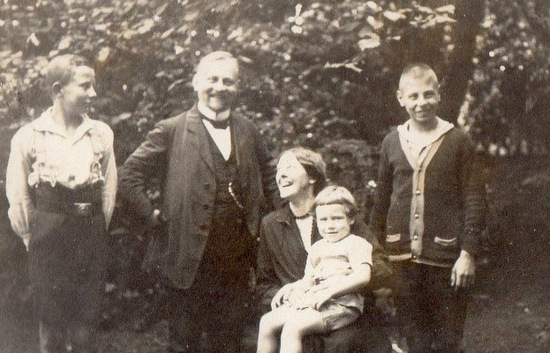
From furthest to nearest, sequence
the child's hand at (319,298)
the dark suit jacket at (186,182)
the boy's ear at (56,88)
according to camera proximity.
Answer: the boy's ear at (56,88)
the dark suit jacket at (186,182)
the child's hand at (319,298)

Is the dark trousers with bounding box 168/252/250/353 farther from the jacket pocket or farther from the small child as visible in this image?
the jacket pocket

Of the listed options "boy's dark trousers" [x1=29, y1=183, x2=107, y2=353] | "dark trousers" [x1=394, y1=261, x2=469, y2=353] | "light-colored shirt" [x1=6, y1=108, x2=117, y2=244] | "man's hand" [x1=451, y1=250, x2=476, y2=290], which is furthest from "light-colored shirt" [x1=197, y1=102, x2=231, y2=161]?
"man's hand" [x1=451, y1=250, x2=476, y2=290]

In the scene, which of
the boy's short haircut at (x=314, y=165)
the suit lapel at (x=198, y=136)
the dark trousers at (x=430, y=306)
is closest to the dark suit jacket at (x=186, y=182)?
the suit lapel at (x=198, y=136)

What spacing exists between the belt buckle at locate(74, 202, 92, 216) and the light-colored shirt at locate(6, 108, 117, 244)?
0.20 feet

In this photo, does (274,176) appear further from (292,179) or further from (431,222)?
(431,222)

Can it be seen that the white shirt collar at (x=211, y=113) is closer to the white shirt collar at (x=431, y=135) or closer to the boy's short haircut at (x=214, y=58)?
the boy's short haircut at (x=214, y=58)

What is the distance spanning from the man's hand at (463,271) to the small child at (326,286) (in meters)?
0.37

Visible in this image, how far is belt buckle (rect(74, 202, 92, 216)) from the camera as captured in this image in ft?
11.0

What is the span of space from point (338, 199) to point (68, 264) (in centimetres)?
123

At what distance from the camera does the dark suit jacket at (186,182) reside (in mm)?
3287

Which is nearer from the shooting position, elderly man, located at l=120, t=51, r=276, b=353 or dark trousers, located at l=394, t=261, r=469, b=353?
dark trousers, located at l=394, t=261, r=469, b=353

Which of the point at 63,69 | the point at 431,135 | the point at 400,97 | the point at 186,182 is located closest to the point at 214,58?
the point at 186,182

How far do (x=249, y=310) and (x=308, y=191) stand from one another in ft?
1.89

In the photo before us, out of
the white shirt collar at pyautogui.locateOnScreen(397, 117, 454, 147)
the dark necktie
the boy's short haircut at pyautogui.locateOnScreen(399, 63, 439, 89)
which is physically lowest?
the white shirt collar at pyautogui.locateOnScreen(397, 117, 454, 147)
